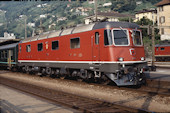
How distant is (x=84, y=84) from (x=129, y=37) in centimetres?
431

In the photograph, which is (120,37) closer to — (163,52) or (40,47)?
(40,47)

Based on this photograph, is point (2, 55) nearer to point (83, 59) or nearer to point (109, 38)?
point (83, 59)

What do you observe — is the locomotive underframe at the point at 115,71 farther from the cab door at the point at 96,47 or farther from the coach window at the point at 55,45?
the coach window at the point at 55,45

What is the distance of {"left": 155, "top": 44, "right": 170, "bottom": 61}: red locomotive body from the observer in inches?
1623

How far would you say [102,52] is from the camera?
40.6 feet

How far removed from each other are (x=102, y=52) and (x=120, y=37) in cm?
137

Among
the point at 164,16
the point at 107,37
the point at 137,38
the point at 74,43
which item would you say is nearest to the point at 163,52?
the point at 164,16

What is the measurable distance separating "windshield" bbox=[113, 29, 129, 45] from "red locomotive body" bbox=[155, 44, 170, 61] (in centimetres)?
Result: 3173

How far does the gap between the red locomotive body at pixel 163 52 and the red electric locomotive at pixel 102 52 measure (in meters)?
30.3

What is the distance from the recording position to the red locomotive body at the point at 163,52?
41219 mm

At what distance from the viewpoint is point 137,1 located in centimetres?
17838

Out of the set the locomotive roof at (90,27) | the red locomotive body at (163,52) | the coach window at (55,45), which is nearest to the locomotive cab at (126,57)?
the locomotive roof at (90,27)

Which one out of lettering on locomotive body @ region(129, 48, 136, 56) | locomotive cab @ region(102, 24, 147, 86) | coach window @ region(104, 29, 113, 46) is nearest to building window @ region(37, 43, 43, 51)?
coach window @ region(104, 29, 113, 46)

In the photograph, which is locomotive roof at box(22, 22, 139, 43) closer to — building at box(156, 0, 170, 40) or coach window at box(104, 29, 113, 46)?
coach window at box(104, 29, 113, 46)
